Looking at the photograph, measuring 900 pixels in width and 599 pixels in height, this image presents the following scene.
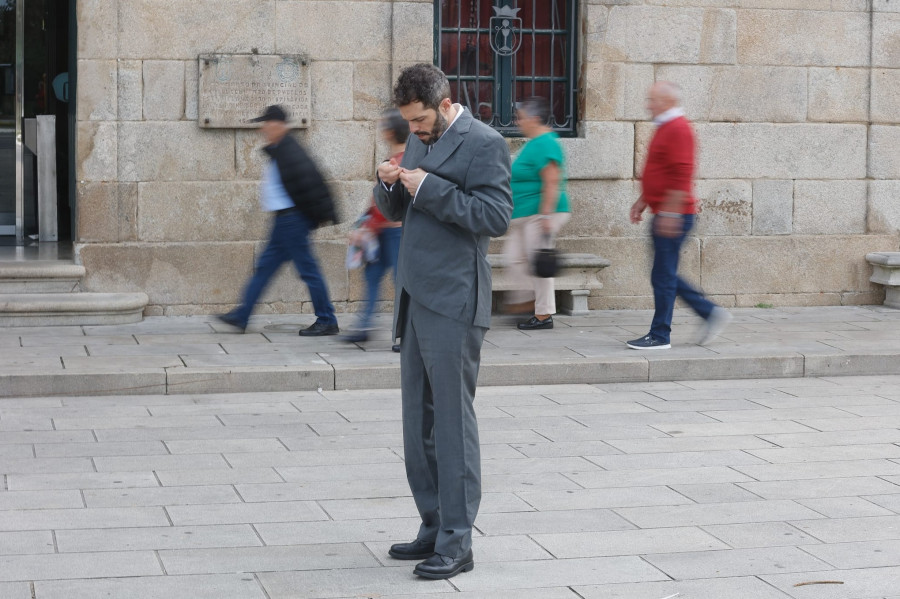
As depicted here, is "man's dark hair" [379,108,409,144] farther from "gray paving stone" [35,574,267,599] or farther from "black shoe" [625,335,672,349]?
"gray paving stone" [35,574,267,599]

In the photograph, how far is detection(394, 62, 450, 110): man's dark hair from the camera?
440 centimetres

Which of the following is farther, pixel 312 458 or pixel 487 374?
pixel 487 374

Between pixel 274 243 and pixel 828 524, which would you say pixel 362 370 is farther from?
pixel 828 524

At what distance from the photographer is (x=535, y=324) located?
968cm

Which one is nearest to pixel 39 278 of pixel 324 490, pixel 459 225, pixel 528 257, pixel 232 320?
pixel 232 320

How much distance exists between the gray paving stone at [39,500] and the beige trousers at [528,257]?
4196 mm

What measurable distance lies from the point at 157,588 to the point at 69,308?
17.9 feet

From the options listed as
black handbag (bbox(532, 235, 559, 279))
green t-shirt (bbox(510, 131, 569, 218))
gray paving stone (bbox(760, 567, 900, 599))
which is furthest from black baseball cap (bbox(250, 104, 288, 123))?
gray paving stone (bbox(760, 567, 900, 599))

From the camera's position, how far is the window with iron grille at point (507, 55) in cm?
1064

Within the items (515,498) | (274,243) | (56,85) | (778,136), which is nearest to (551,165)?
(274,243)

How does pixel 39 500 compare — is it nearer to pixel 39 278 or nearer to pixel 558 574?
pixel 558 574

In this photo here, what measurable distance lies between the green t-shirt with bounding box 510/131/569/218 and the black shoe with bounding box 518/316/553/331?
95cm

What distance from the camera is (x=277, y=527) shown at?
5.07 meters

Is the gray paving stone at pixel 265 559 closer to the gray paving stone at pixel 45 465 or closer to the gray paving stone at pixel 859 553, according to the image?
the gray paving stone at pixel 45 465
